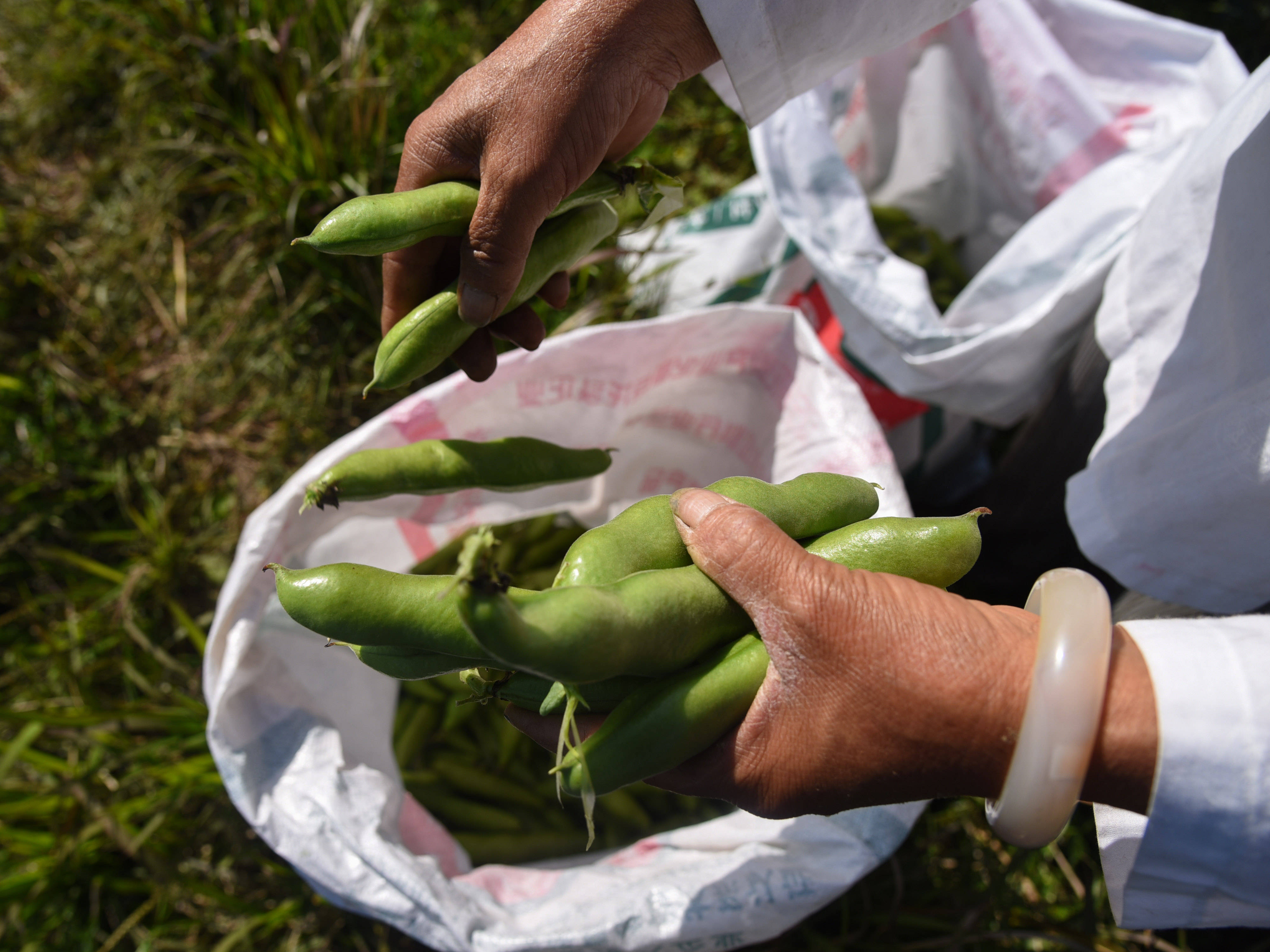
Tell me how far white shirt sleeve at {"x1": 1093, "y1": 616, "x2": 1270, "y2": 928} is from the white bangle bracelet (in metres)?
0.09

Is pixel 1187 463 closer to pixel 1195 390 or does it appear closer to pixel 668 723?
pixel 1195 390

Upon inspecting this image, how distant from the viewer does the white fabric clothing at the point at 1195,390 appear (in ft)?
4.36

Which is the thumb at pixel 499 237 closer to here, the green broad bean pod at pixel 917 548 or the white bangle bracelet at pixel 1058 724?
the green broad bean pod at pixel 917 548

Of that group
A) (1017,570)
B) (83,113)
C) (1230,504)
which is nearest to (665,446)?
(1017,570)

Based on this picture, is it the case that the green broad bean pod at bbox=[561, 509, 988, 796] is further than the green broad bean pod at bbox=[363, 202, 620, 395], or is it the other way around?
the green broad bean pod at bbox=[363, 202, 620, 395]

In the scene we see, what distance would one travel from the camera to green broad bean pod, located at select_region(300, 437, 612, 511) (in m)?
1.49

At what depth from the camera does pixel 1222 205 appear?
1407 millimetres

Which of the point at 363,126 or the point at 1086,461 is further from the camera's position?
the point at 363,126

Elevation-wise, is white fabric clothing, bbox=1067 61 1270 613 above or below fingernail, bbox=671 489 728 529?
below

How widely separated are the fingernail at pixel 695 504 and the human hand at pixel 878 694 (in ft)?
0.15

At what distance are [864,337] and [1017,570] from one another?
0.87m

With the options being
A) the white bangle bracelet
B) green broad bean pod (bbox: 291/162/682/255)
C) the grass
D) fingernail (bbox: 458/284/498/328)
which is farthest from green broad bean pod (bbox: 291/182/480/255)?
the grass

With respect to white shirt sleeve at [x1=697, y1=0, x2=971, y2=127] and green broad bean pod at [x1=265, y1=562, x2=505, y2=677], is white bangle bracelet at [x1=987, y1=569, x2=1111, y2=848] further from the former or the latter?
white shirt sleeve at [x1=697, y1=0, x2=971, y2=127]

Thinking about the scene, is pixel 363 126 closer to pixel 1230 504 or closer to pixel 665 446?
pixel 665 446
